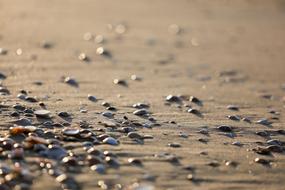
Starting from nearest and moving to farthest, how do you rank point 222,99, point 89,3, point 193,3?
1. point 222,99
2. point 89,3
3. point 193,3

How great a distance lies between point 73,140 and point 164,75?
2.20 m

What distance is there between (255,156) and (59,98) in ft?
5.43

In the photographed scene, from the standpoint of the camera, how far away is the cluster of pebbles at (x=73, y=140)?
311 centimetres

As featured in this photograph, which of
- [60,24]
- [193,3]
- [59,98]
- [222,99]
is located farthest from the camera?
[193,3]

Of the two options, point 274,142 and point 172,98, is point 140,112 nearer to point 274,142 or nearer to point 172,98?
point 172,98

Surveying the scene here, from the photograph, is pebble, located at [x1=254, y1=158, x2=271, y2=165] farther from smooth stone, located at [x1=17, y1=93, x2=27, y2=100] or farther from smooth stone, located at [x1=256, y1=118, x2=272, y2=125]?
smooth stone, located at [x1=17, y1=93, x2=27, y2=100]

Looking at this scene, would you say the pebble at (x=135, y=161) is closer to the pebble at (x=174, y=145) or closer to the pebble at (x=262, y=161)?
the pebble at (x=174, y=145)

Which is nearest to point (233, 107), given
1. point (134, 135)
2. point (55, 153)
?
point (134, 135)

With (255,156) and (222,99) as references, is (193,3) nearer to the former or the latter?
(222,99)

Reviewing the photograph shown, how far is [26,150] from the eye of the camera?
3.32m

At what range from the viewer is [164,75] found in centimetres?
558

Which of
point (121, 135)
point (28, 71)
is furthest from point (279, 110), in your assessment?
point (28, 71)

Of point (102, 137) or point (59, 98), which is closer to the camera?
point (102, 137)

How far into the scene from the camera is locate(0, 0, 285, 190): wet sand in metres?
3.36
